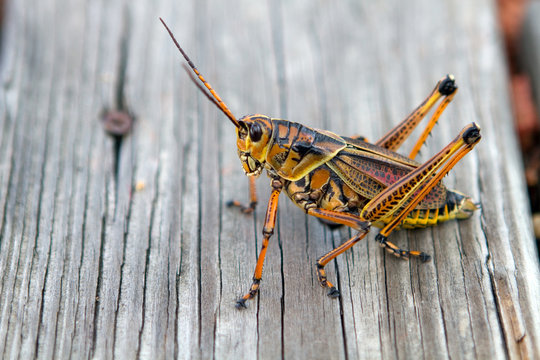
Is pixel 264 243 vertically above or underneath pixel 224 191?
underneath

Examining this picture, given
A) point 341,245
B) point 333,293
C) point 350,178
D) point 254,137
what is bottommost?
point 333,293

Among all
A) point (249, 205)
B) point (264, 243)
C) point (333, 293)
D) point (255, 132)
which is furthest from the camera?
point (249, 205)

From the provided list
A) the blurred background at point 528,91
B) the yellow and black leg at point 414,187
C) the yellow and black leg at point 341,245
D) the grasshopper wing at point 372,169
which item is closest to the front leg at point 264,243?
the yellow and black leg at point 341,245

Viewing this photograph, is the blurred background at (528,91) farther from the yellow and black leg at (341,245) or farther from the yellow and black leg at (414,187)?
the yellow and black leg at (341,245)

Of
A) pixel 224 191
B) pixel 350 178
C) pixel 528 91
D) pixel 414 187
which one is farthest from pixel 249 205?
pixel 528 91

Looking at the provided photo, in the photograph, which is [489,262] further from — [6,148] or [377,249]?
[6,148]

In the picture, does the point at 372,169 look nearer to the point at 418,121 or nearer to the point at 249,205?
the point at 418,121

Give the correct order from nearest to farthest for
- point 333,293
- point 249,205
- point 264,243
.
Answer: point 333,293 < point 264,243 < point 249,205

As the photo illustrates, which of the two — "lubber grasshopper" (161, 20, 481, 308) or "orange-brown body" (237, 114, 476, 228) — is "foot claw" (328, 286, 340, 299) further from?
"orange-brown body" (237, 114, 476, 228)

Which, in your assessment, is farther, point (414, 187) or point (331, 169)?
point (331, 169)
